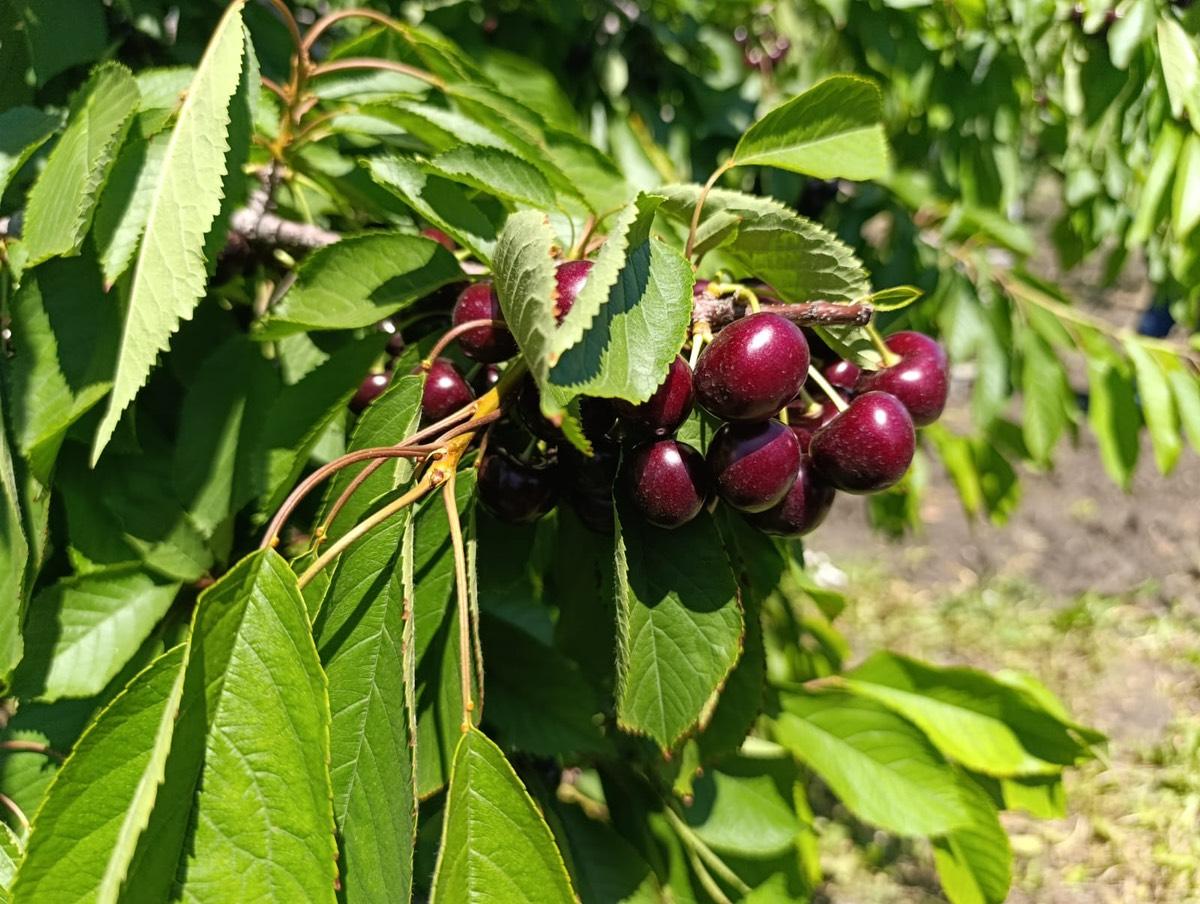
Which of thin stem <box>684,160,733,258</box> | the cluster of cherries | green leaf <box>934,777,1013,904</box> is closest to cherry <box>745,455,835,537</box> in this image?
the cluster of cherries

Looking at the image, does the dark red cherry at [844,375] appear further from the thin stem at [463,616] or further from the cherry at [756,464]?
the thin stem at [463,616]

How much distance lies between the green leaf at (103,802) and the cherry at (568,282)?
36 centimetres

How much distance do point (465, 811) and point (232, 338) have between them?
65 cm

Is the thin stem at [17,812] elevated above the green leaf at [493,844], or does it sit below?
below

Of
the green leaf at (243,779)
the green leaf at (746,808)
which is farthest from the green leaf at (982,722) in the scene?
the green leaf at (243,779)

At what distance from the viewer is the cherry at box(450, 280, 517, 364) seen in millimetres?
817

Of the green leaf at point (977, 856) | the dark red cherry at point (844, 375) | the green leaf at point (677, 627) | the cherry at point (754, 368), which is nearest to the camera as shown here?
the cherry at point (754, 368)

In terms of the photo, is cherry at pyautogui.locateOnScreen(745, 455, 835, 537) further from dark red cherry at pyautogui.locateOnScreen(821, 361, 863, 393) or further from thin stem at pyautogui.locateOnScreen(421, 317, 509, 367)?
thin stem at pyautogui.locateOnScreen(421, 317, 509, 367)

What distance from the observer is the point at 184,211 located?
786 mm

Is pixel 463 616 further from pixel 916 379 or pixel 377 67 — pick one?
pixel 377 67

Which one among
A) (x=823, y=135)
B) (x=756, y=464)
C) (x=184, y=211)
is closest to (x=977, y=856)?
(x=756, y=464)

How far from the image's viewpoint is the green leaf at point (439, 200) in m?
0.84

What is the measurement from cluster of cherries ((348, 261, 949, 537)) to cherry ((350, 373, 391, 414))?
0.44 feet

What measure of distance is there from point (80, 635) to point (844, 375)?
0.81 m
